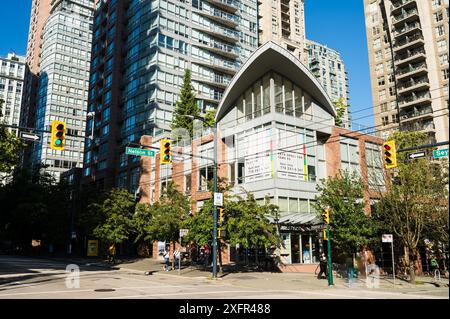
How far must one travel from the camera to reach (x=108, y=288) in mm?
18516

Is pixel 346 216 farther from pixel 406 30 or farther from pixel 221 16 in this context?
pixel 406 30

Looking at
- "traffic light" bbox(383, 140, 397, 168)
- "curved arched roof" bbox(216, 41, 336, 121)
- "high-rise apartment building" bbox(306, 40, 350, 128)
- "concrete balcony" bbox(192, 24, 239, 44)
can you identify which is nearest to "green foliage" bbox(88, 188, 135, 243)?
"curved arched roof" bbox(216, 41, 336, 121)

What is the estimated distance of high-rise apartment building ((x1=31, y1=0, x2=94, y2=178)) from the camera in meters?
100

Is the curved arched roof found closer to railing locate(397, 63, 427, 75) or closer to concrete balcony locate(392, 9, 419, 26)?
railing locate(397, 63, 427, 75)

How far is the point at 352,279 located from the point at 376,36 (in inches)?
2779

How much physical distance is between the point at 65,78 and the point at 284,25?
185 feet

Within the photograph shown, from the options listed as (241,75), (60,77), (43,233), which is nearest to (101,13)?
(60,77)

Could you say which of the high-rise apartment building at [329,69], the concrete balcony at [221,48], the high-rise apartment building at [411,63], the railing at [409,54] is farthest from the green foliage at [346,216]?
the high-rise apartment building at [329,69]

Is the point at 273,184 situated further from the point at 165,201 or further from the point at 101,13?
the point at 101,13

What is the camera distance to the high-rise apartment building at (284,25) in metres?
92.6

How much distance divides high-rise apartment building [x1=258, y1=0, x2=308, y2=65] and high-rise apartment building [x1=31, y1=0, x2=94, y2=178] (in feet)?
157

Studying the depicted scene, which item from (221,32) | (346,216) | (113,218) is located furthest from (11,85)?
(346,216)

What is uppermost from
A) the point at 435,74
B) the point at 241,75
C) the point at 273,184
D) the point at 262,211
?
the point at 435,74

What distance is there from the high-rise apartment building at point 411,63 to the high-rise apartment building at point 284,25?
17.6 meters
